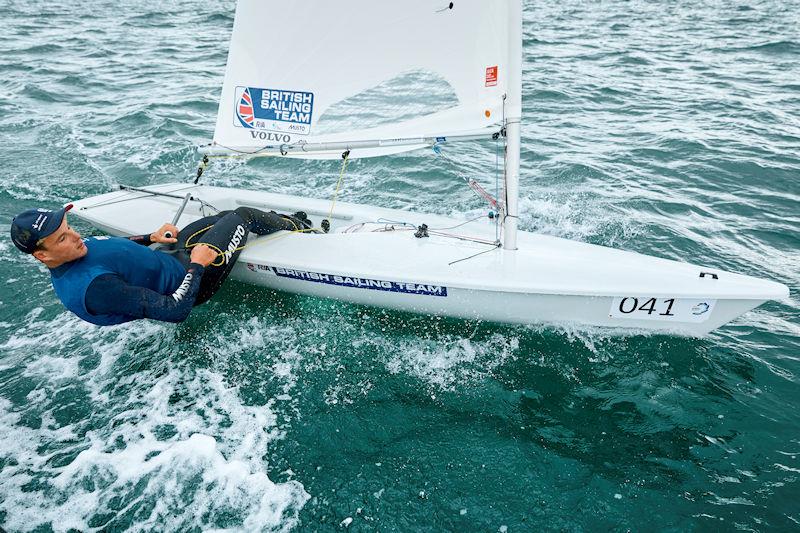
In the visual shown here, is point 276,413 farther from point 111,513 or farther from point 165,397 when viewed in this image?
point 111,513

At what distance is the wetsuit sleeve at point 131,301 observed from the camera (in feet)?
10.6

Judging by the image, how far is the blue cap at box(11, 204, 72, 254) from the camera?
2.97 m

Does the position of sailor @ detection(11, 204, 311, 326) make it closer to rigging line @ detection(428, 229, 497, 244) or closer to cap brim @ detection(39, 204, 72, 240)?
cap brim @ detection(39, 204, 72, 240)

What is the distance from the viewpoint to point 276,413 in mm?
3514

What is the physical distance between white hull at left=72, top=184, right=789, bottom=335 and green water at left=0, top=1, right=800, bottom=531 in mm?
180

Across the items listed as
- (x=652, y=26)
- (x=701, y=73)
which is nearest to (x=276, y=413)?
(x=701, y=73)

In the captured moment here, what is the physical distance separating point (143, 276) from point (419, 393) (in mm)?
1846

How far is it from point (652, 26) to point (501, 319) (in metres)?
11.5

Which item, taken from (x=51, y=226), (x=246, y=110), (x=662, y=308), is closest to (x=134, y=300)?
(x=51, y=226)

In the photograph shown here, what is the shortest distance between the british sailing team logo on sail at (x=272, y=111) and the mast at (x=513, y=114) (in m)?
1.49

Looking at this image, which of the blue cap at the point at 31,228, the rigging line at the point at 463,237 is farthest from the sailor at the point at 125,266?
the rigging line at the point at 463,237

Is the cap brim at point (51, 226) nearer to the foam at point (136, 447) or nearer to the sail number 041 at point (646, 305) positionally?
A: the foam at point (136, 447)

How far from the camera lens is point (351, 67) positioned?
13.7ft

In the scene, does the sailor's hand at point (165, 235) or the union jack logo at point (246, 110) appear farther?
the union jack logo at point (246, 110)
